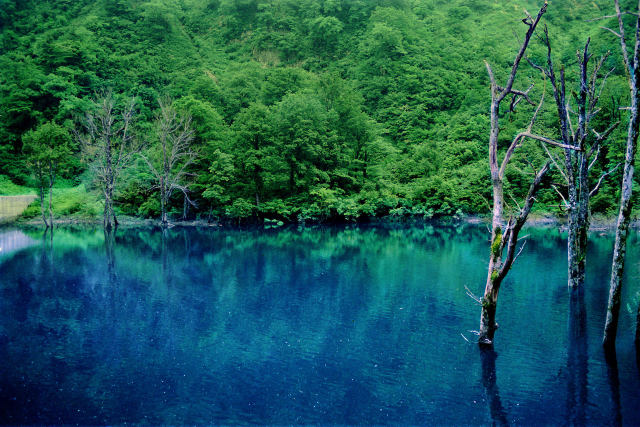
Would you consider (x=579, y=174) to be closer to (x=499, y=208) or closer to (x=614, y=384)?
(x=499, y=208)

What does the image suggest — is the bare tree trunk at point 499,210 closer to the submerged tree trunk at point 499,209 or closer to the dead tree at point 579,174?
the submerged tree trunk at point 499,209

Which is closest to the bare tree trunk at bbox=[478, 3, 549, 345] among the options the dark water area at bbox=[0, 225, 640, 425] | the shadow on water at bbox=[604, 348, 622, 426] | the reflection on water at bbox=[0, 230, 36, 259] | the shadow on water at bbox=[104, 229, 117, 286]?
the dark water area at bbox=[0, 225, 640, 425]

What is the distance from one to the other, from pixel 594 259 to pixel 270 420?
18.6 m

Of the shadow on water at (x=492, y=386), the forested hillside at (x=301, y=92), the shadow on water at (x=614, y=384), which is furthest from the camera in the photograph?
the forested hillside at (x=301, y=92)

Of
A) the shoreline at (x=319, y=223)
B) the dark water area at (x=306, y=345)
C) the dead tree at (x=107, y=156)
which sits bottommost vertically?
the dark water area at (x=306, y=345)

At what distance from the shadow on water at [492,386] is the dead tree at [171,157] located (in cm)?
3069

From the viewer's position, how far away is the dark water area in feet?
27.3

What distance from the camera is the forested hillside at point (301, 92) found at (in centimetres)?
4053

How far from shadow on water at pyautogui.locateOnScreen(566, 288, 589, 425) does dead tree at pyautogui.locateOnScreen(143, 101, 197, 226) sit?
1190 inches

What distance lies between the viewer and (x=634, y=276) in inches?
674

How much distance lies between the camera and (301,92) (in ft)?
144

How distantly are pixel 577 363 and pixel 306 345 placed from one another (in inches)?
236

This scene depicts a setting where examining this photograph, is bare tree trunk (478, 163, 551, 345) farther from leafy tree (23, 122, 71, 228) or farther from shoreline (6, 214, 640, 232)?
leafy tree (23, 122, 71, 228)


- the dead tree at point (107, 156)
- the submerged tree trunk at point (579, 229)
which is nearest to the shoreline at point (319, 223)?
the dead tree at point (107, 156)
